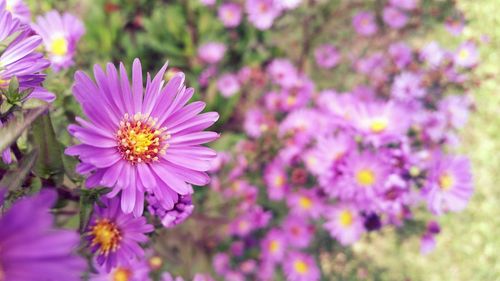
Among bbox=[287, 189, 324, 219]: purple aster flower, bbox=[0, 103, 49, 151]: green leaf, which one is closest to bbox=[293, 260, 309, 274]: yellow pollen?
bbox=[287, 189, 324, 219]: purple aster flower

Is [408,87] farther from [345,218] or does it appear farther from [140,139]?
[140,139]

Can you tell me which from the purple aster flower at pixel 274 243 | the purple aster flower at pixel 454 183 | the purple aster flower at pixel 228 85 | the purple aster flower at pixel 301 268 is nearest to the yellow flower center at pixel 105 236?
the purple aster flower at pixel 454 183

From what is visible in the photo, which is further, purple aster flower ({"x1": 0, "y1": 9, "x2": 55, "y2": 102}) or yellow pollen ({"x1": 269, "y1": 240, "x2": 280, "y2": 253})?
yellow pollen ({"x1": 269, "y1": 240, "x2": 280, "y2": 253})

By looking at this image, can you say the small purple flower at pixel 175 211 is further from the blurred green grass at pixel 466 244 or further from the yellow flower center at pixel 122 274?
the blurred green grass at pixel 466 244

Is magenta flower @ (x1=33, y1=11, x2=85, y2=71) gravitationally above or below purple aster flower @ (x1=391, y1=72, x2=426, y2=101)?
above

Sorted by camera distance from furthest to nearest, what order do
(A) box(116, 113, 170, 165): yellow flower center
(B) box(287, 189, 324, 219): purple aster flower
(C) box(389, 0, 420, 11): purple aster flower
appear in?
(C) box(389, 0, 420, 11): purple aster flower → (B) box(287, 189, 324, 219): purple aster flower → (A) box(116, 113, 170, 165): yellow flower center


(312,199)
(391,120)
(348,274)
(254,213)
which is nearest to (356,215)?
(312,199)

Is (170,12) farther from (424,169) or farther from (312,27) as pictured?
(424,169)

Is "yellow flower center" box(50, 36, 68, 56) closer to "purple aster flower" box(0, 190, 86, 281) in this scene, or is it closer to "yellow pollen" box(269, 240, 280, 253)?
"purple aster flower" box(0, 190, 86, 281)
